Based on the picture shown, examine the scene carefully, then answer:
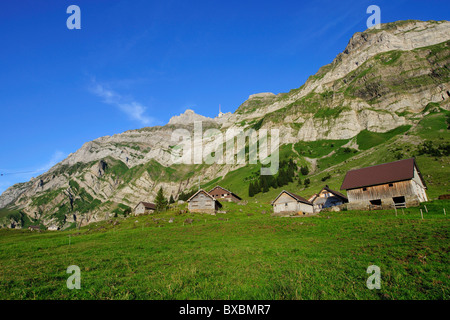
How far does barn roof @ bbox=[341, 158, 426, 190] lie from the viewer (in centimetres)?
5100

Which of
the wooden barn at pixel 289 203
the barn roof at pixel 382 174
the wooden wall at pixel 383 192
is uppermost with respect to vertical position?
the barn roof at pixel 382 174

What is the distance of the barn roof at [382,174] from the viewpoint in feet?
167

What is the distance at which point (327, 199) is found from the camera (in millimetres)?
77312

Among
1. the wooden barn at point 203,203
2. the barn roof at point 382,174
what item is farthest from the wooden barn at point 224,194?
the barn roof at point 382,174

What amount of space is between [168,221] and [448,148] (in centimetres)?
11923

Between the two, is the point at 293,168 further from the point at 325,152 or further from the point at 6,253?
the point at 6,253

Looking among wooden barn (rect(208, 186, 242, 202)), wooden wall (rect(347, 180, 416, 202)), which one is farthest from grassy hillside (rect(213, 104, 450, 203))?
wooden barn (rect(208, 186, 242, 202))

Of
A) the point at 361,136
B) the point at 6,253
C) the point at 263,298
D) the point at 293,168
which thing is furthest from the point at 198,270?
the point at 361,136

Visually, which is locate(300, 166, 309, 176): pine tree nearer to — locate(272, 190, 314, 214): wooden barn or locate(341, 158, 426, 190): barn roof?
locate(272, 190, 314, 214): wooden barn

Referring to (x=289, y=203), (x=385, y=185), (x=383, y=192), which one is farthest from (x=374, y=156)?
(x=383, y=192)

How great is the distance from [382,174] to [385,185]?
3259mm

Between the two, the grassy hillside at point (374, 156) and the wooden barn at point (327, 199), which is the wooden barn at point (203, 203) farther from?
the grassy hillside at point (374, 156)

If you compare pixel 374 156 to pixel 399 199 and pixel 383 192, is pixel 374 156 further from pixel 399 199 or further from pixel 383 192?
pixel 383 192

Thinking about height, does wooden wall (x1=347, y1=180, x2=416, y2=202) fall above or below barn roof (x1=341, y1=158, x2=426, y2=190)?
below
